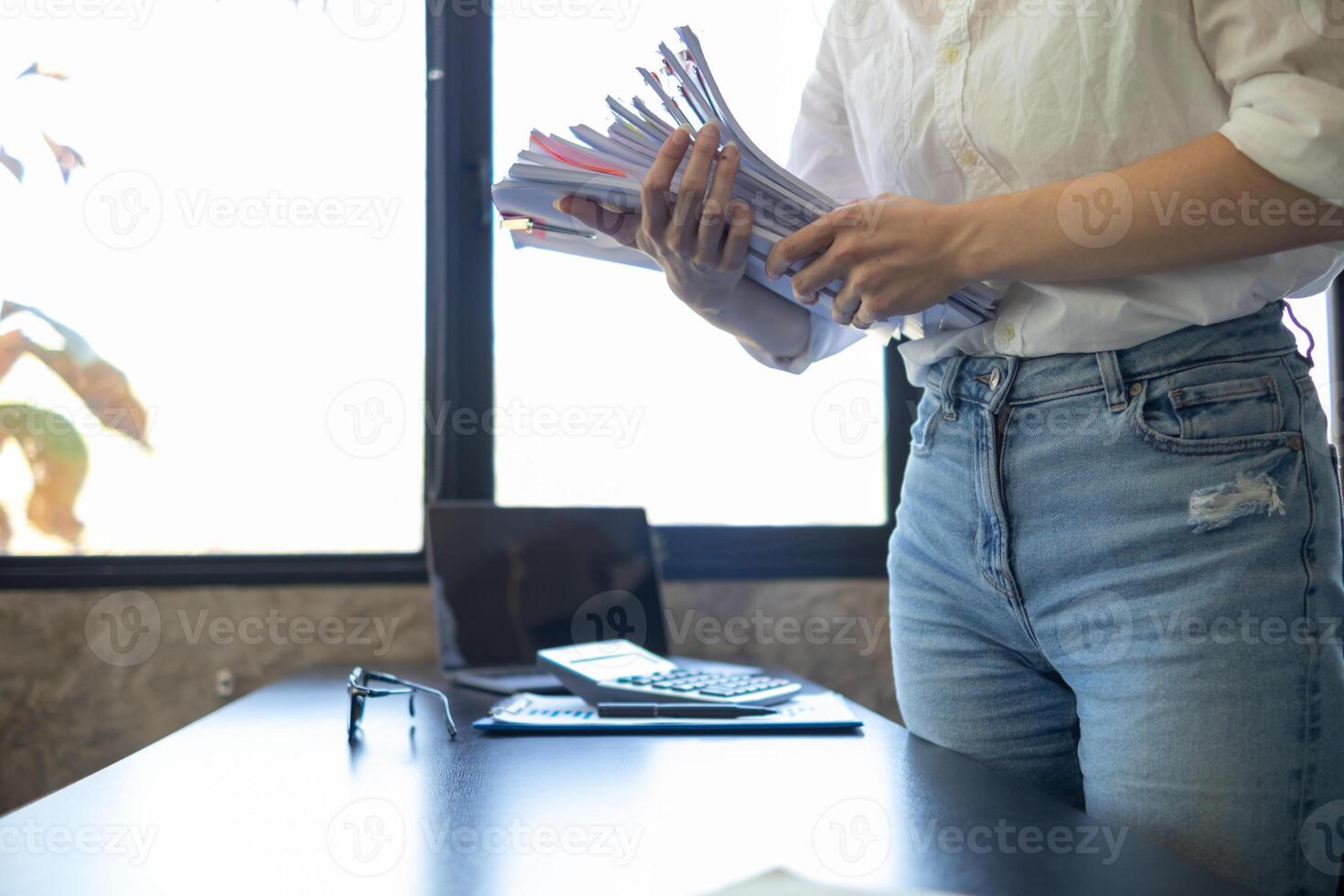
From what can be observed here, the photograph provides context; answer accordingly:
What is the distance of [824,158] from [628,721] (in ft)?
1.89

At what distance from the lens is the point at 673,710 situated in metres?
1.04

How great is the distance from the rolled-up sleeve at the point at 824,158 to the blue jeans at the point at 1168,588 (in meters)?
0.24

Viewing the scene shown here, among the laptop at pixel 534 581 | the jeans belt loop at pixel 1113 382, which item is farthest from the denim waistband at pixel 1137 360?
the laptop at pixel 534 581

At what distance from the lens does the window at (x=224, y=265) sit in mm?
1799

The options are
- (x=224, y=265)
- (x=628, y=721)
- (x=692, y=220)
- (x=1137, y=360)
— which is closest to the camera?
(x=1137, y=360)

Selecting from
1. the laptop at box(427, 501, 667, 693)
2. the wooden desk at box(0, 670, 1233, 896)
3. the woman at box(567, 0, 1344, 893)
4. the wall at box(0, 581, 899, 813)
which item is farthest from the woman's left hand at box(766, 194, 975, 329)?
the wall at box(0, 581, 899, 813)

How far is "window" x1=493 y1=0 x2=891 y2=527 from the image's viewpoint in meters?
1.91

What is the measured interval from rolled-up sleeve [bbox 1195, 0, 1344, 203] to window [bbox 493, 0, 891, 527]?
1.21 meters

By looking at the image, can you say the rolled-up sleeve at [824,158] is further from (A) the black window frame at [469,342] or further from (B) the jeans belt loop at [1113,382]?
(A) the black window frame at [469,342]

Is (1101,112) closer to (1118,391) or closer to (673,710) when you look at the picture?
(1118,391)

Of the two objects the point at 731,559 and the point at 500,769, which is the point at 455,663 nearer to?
the point at 731,559

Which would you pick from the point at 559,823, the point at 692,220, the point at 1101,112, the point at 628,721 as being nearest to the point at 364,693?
the point at 628,721

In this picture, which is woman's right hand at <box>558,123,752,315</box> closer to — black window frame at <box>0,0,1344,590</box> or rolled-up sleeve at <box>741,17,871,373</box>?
rolled-up sleeve at <box>741,17,871,373</box>

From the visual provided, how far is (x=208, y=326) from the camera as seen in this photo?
183 cm
